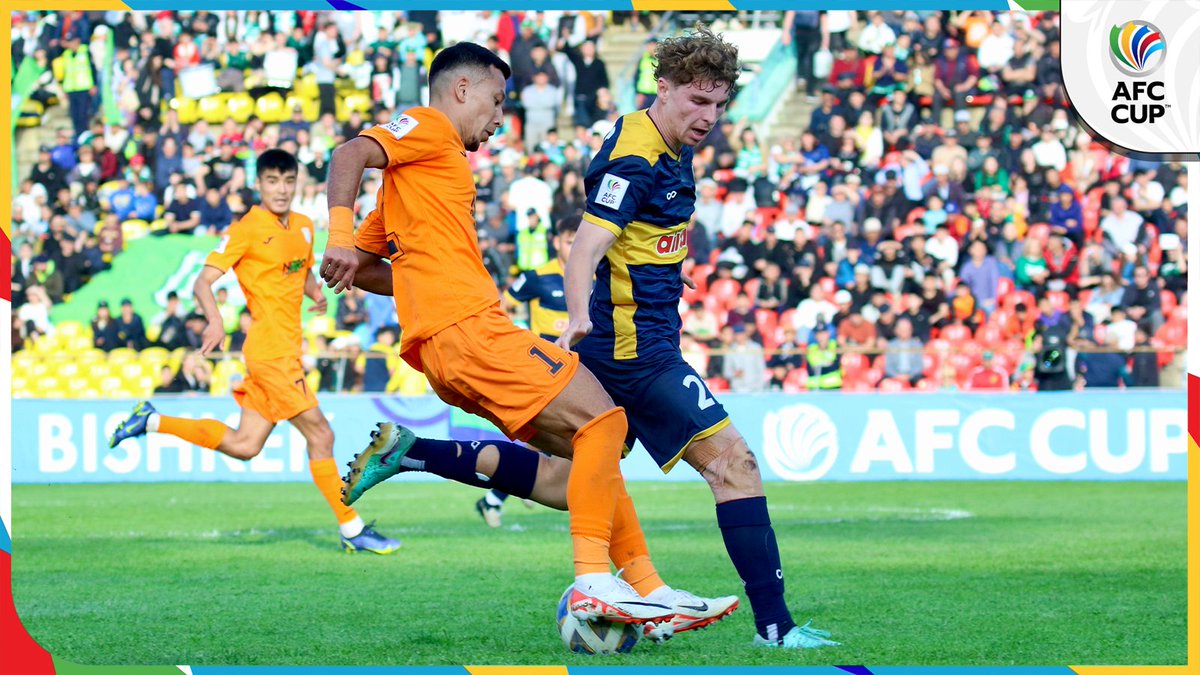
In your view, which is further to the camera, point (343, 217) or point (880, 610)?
point (880, 610)

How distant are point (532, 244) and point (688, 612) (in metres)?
14.0

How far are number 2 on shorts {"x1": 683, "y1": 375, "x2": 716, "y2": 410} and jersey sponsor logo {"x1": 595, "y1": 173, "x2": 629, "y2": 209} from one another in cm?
72

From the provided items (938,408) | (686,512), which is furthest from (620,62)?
(686,512)

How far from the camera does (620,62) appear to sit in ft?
75.7

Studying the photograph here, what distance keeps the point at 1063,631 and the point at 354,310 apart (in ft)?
45.6

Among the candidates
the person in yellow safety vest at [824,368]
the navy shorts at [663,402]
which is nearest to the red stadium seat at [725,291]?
the person in yellow safety vest at [824,368]

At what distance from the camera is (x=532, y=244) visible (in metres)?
19.4

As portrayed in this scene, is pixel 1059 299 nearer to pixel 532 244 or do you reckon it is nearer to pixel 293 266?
pixel 532 244

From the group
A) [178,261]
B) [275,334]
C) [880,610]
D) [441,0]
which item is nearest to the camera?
[441,0]

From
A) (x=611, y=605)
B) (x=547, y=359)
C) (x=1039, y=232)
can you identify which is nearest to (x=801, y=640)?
(x=611, y=605)

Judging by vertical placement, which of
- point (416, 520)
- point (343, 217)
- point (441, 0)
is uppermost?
point (441, 0)

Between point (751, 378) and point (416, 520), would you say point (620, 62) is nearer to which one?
point (751, 378)

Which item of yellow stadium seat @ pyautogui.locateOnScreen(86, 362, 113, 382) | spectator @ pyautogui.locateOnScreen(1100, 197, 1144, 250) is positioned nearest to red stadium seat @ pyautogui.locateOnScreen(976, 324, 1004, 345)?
spectator @ pyautogui.locateOnScreen(1100, 197, 1144, 250)

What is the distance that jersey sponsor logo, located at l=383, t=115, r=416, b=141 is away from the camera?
5570mm
